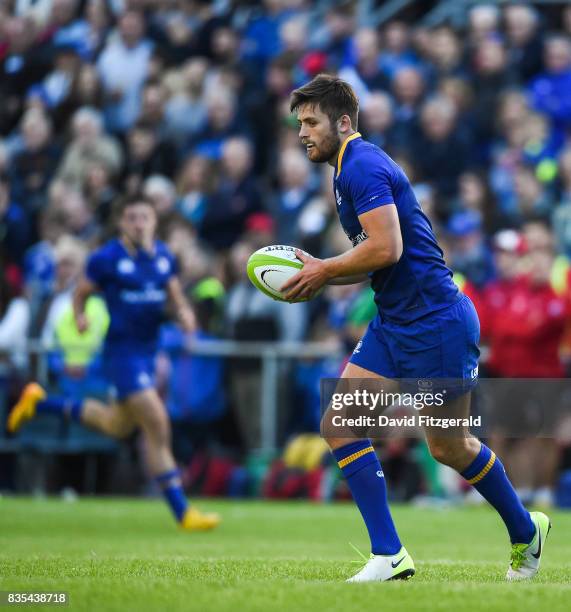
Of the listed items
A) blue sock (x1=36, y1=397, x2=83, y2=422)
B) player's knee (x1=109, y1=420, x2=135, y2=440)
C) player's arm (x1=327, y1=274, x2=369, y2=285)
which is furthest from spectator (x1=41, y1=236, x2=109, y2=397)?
player's arm (x1=327, y1=274, x2=369, y2=285)

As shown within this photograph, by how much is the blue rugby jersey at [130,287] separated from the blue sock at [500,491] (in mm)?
5531

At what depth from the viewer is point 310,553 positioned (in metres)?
9.27

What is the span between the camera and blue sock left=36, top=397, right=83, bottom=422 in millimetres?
13188

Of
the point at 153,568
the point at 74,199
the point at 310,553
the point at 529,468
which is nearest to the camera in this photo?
→ the point at 153,568

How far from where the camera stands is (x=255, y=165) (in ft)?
60.2

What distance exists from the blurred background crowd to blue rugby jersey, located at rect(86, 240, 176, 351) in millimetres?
2464

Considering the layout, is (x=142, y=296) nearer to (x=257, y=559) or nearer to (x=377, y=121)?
(x=257, y=559)

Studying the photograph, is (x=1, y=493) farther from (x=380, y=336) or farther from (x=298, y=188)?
(x=380, y=336)

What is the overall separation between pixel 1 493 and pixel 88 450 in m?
1.24

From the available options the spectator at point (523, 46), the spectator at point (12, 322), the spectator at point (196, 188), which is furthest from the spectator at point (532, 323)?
the spectator at point (12, 322)

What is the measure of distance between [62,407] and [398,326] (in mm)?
7005

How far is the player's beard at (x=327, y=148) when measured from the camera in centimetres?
695

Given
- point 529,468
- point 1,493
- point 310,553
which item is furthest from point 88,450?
point 310,553

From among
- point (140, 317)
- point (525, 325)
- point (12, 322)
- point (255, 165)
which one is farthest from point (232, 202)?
point (140, 317)
